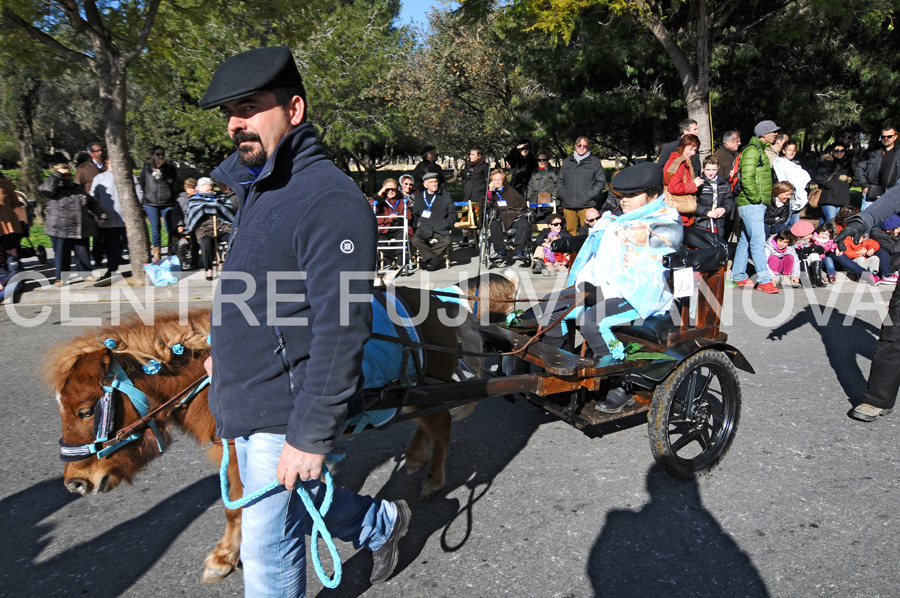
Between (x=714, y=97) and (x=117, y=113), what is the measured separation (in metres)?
14.9

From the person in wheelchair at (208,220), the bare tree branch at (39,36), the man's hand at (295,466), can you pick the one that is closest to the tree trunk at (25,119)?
the person in wheelchair at (208,220)

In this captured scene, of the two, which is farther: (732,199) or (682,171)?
(732,199)

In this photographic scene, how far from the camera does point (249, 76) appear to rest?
1.97 metres

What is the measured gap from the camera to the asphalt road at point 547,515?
307 cm

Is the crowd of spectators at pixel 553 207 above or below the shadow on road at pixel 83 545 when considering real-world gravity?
above

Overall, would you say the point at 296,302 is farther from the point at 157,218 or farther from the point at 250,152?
the point at 157,218

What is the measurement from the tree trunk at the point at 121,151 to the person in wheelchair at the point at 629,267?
760 cm

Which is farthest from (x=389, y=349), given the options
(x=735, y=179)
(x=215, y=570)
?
(x=735, y=179)

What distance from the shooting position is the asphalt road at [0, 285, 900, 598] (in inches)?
121

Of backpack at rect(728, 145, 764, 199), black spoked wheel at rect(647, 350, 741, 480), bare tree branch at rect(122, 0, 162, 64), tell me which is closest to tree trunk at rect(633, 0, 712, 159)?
backpack at rect(728, 145, 764, 199)

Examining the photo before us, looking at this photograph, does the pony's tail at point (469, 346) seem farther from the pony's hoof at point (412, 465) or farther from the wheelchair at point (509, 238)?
the wheelchair at point (509, 238)

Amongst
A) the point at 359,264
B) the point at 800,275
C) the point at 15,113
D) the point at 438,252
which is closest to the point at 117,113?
the point at 438,252

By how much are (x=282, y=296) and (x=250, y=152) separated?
475 millimetres

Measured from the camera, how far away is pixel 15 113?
19953 mm
